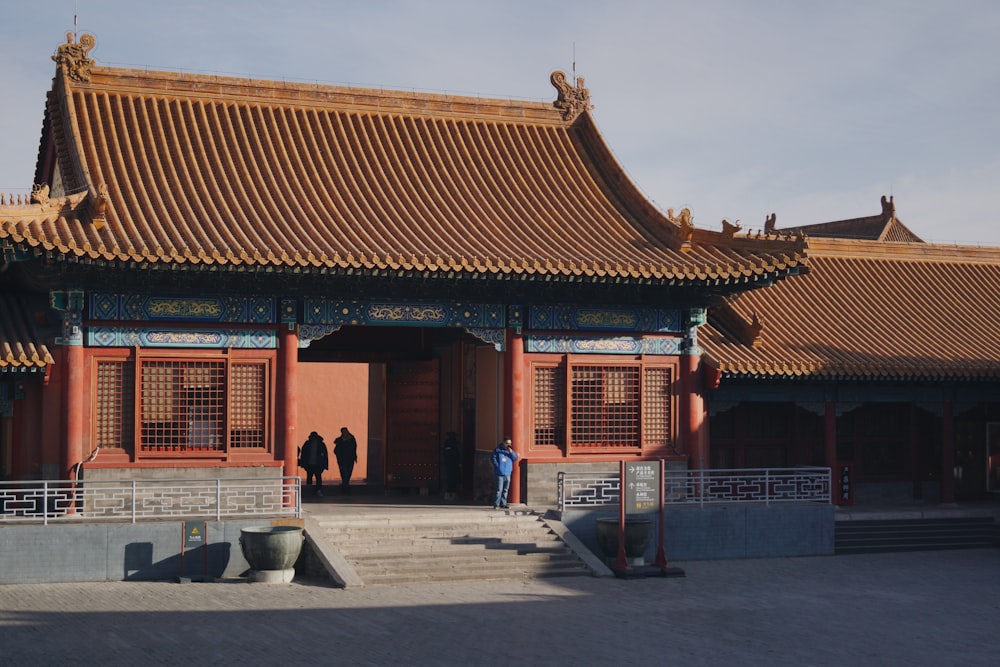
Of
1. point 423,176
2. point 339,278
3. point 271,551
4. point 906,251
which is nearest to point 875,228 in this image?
point 906,251

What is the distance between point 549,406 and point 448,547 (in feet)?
13.7

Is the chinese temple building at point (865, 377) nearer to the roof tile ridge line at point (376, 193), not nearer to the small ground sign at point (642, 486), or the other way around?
the small ground sign at point (642, 486)

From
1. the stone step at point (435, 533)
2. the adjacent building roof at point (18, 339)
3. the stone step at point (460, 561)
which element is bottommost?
the stone step at point (460, 561)

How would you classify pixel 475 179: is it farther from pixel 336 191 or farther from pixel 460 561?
pixel 460 561

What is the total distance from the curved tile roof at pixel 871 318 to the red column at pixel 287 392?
7.83 metres

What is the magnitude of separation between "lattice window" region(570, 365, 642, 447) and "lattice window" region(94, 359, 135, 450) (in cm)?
773

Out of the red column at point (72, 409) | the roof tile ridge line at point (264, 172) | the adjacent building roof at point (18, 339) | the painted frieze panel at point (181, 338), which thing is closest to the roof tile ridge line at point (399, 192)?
the roof tile ridge line at point (264, 172)

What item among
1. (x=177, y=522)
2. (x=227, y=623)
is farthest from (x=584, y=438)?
(x=227, y=623)

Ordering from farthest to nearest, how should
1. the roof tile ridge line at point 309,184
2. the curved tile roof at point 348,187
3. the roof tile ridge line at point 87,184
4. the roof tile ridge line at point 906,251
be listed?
1. the roof tile ridge line at point 906,251
2. the roof tile ridge line at point 309,184
3. the curved tile roof at point 348,187
4. the roof tile ridge line at point 87,184

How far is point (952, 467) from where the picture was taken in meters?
26.9

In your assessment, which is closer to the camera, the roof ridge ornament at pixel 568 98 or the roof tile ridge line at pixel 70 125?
the roof tile ridge line at pixel 70 125

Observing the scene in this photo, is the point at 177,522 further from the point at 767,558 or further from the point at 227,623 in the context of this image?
the point at 767,558

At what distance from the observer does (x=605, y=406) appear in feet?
78.9

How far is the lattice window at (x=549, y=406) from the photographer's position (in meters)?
23.7
